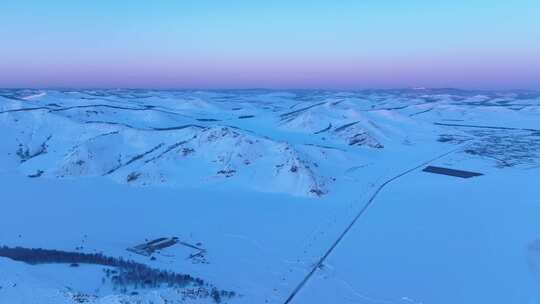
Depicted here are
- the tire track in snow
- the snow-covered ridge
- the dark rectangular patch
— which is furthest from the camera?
the dark rectangular patch

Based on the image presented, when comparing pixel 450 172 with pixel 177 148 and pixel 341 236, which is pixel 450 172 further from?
pixel 177 148

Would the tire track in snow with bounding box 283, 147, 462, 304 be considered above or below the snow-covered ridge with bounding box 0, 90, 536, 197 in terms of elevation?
below

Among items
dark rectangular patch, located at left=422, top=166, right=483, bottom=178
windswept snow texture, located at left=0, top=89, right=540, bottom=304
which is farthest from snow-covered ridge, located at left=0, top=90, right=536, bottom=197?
dark rectangular patch, located at left=422, top=166, right=483, bottom=178

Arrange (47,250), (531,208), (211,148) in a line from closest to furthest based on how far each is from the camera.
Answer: (47,250) → (531,208) → (211,148)

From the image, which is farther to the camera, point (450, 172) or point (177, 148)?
point (177, 148)

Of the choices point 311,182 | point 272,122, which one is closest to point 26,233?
point 311,182

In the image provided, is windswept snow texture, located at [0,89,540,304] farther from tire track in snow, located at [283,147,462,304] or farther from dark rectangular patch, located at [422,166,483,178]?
dark rectangular patch, located at [422,166,483,178]

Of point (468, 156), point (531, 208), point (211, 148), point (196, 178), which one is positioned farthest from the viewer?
point (468, 156)

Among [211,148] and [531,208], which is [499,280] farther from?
[211,148]

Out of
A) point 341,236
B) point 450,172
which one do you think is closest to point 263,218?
point 341,236
